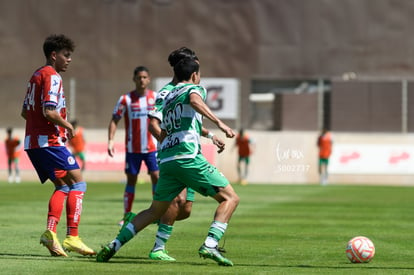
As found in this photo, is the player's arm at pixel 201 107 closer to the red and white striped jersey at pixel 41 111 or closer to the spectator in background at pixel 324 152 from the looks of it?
the red and white striped jersey at pixel 41 111

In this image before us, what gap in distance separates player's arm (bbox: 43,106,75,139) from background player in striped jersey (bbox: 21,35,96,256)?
0.5 inches

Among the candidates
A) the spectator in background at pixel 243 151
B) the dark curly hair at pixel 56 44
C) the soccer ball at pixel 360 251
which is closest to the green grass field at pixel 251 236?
the soccer ball at pixel 360 251

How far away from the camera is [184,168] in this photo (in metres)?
9.24

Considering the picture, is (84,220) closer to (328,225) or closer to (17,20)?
(328,225)

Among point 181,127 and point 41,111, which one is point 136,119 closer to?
point 41,111

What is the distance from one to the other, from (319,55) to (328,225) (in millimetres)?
28737

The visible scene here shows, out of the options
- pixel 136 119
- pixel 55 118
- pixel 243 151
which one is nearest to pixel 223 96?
pixel 243 151

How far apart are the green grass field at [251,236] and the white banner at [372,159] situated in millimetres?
9638

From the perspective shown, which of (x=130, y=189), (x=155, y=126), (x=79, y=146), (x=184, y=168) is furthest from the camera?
(x=79, y=146)

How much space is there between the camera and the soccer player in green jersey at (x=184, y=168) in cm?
924

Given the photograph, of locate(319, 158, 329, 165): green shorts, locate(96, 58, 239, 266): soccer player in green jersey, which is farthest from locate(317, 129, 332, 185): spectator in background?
locate(96, 58, 239, 266): soccer player in green jersey

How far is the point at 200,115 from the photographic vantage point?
945cm

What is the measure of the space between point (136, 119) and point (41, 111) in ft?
16.6

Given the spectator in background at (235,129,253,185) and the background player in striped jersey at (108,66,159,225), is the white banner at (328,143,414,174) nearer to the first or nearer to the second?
the spectator in background at (235,129,253,185)
